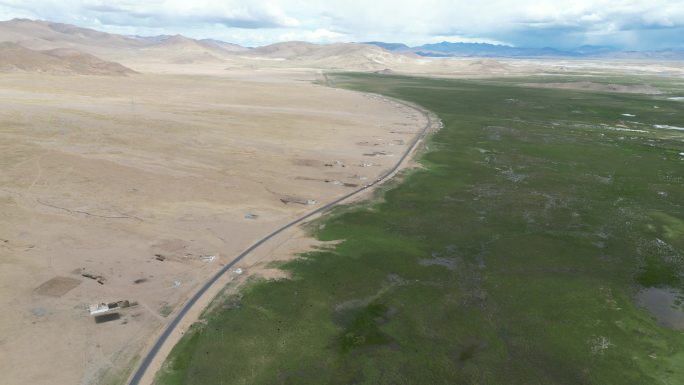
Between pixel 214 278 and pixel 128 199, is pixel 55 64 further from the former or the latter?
pixel 214 278

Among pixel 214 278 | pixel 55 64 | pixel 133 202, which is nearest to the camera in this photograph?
pixel 214 278

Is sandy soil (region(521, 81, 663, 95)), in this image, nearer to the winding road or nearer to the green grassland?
the green grassland

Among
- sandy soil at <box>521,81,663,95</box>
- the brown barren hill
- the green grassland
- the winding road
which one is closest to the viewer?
the winding road

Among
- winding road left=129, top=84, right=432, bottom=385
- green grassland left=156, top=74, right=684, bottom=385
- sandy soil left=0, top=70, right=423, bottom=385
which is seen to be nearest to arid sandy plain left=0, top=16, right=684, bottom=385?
sandy soil left=0, top=70, right=423, bottom=385

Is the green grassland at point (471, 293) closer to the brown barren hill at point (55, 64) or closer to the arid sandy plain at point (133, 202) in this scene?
the arid sandy plain at point (133, 202)

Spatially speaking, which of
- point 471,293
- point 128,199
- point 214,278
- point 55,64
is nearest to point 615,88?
point 471,293

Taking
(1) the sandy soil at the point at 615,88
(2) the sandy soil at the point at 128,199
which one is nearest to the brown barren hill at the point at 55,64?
(2) the sandy soil at the point at 128,199

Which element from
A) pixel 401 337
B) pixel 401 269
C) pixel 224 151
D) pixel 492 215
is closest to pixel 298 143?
pixel 224 151
